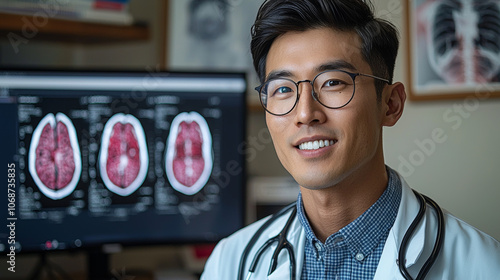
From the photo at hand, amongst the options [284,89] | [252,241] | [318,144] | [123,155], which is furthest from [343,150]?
[123,155]

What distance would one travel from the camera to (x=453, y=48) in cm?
125

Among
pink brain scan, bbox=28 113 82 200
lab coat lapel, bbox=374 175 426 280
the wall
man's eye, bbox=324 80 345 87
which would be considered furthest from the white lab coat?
pink brain scan, bbox=28 113 82 200

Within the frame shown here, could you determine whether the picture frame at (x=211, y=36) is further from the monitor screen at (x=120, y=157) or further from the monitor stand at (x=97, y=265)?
the monitor stand at (x=97, y=265)

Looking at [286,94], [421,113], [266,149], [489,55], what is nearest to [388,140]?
[421,113]

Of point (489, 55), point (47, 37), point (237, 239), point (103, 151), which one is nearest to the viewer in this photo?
point (237, 239)

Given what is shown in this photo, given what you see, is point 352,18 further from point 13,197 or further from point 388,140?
point 13,197

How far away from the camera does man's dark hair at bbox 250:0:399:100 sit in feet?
2.82

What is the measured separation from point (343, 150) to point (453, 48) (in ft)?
1.88

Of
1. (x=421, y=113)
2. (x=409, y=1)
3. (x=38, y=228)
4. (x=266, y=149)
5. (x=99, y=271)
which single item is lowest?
(x=99, y=271)

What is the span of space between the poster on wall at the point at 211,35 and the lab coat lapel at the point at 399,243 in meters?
0.75

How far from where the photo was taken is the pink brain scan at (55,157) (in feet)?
4.25

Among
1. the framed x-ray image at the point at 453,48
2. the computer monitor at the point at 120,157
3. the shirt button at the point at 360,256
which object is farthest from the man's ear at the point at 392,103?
the computer monitor at the point at 120,157

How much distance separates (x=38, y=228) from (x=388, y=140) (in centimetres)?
88

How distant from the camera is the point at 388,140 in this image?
1340 millimetres
